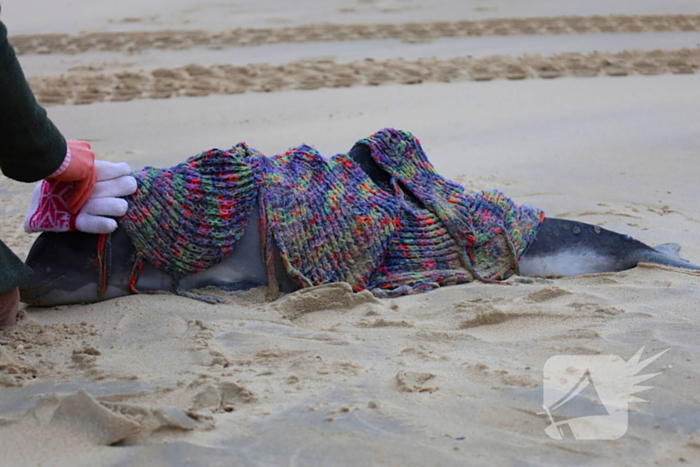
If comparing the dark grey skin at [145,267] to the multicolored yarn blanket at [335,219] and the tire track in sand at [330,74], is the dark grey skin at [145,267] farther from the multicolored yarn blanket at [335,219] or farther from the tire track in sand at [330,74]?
the tire track in sand at [330,74]

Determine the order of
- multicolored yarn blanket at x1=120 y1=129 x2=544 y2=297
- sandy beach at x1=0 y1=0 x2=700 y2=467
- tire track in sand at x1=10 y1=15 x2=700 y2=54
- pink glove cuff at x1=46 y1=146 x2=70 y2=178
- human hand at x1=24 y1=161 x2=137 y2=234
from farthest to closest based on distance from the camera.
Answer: tire track in sand at x1=10 y1=15 x2=700 y2=54 < multicolored yarn blanket at x1=120 y1=129 x2=544 y2=297 < human hand at x1=24 y1=161 x2=137 y2=234 < pink glove cuff at x1=46 y1=146 x2=70 y2=178 < sandy beach at x1=0 y1=0 x2=700 y2=467

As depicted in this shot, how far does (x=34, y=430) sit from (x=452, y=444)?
3.09 ft

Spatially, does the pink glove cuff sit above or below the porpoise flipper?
above

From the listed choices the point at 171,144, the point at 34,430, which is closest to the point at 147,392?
the point at 34,430

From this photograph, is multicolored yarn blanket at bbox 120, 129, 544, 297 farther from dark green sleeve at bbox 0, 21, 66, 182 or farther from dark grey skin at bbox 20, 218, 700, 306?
dark green sleeve at bbox 0, 21, 66, 182

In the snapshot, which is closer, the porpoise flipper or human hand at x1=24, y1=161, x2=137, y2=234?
human hand at x1=24, y1=161, x2=137, y2=234

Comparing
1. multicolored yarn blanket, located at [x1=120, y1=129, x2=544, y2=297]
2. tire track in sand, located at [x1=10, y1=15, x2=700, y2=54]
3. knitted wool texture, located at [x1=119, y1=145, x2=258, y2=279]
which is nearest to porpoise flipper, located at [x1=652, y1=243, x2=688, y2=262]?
multicolored yarn blanket, located at [x1=120, y1=129, x2=544, y2=297]

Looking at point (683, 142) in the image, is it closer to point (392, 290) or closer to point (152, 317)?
point (392, 290)

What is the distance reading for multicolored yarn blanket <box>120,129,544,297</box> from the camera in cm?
255

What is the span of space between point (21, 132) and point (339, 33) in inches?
259

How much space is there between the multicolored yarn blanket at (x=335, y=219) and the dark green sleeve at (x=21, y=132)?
39cm

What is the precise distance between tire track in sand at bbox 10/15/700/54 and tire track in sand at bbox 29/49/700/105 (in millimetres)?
1132

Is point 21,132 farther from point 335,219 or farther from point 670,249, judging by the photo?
point 670,249

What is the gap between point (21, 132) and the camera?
211 centimetres
